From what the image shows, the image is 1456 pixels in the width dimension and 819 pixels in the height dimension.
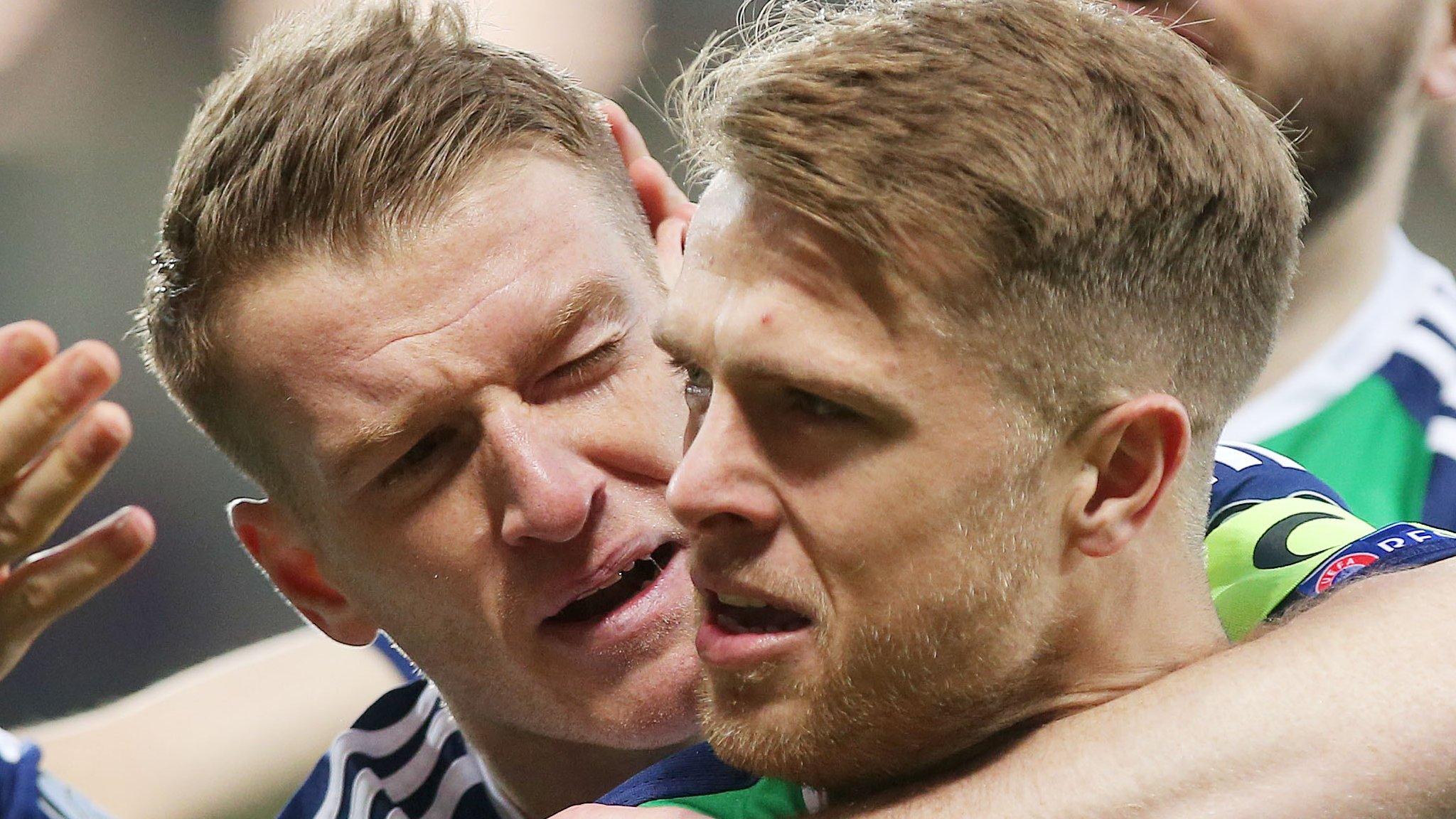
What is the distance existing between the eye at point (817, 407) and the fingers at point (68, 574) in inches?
35.7

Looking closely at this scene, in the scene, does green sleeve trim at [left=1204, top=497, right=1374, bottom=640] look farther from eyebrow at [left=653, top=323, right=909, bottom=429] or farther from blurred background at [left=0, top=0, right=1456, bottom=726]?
blurred background at [left=0, top=0, right=1456, bottom=726]

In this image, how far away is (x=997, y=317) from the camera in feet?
3.25

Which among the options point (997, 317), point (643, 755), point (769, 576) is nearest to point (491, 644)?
point (643, 755)

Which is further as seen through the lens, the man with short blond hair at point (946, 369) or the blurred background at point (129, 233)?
the blurred background at point (129, 233)

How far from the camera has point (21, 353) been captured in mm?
1498

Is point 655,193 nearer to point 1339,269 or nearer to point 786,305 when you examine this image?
point 786,305

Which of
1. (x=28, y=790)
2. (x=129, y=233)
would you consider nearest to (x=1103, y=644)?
(x=28, y=790)

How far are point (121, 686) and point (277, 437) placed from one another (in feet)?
6.77

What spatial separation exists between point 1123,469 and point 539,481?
21.2 inches

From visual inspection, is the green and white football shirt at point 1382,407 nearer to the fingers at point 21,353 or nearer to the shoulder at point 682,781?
the shoulder at point 682,781

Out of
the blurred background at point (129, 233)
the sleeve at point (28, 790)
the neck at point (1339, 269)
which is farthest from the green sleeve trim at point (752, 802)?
the blurred background at point (129, 233)

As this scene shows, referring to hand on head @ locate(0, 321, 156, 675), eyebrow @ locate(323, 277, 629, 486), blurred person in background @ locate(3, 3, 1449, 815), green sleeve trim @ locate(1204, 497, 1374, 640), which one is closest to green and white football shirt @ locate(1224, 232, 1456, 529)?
blurred person in background @ locate(3, 3, 1449, 815)

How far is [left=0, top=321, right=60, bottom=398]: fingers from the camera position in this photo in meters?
1.49

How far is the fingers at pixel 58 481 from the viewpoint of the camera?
153cm
